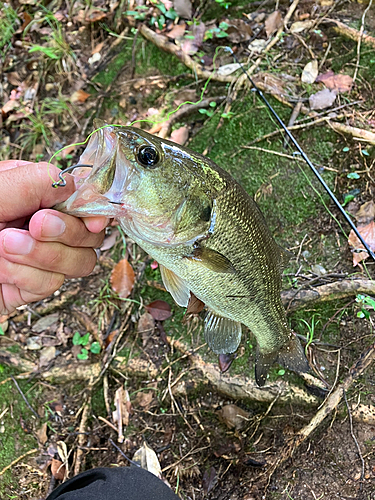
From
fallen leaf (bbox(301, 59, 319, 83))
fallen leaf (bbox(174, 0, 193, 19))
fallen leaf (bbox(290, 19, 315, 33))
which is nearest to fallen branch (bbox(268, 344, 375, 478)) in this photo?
fallen leaf (bbox(301, 59, 319, 83))

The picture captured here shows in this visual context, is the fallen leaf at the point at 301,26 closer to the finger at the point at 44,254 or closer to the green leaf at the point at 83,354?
the finger at the point at 44,254

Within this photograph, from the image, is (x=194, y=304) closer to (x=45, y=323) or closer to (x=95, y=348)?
(x=95, y=348)

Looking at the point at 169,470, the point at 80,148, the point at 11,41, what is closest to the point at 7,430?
the point at 169,470

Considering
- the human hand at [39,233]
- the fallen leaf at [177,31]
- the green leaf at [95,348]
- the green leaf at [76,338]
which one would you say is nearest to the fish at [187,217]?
the human hand at [39,233]

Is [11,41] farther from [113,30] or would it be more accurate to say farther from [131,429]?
[131,429]

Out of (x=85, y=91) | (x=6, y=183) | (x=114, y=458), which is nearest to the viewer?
(x=6, y=183)

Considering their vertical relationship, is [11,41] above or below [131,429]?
above

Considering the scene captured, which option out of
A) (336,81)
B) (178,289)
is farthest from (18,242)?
(336,81)

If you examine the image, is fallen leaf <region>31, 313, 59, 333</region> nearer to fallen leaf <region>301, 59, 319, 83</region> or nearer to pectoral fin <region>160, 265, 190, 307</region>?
pectoral fin <region>160, 265, 190, 307</region>
